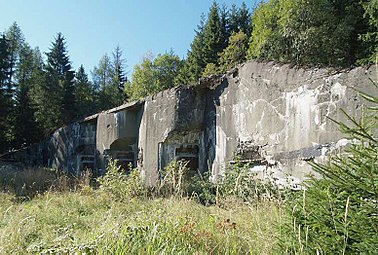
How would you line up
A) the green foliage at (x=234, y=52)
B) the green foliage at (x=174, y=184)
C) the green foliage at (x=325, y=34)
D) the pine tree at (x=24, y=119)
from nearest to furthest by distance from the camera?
the green foliage at (x=174, y=184) → the green foliage at (x=325, y=34) → the green foliage at (x=234, y=52) → the pine tree at (x=24, y=119)

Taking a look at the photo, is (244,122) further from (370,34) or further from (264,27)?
(264,27)

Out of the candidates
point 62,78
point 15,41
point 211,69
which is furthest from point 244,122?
point 15,41

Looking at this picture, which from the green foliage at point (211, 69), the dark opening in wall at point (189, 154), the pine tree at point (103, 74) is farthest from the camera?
the pine tree at point (103, 74)

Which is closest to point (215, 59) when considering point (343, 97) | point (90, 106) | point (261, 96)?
point (90, 106)

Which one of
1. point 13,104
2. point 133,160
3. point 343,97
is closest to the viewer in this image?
point 343,97

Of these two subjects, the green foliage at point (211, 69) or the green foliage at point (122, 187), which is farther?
the green foliage at point (211, 69)

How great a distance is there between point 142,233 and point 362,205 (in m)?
2.28

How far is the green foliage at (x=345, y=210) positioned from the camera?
2.23m

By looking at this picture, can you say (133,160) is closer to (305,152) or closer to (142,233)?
(305,152)

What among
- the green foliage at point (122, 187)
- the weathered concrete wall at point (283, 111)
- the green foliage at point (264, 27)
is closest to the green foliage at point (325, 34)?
the green foliage at point (264, 27)

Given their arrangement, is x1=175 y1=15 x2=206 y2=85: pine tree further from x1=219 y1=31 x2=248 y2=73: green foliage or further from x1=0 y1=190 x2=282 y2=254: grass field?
x1=0 y1=190 x2=282 y2=254: grass field

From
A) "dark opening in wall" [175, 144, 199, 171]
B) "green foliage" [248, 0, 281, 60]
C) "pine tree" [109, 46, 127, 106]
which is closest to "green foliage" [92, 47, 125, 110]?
"pine tree" [109, 46, 127, 106]

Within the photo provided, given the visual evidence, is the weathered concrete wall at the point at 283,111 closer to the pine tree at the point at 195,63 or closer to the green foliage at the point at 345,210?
the green foliage at the point at 345,210

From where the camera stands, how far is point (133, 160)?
1377 cm
